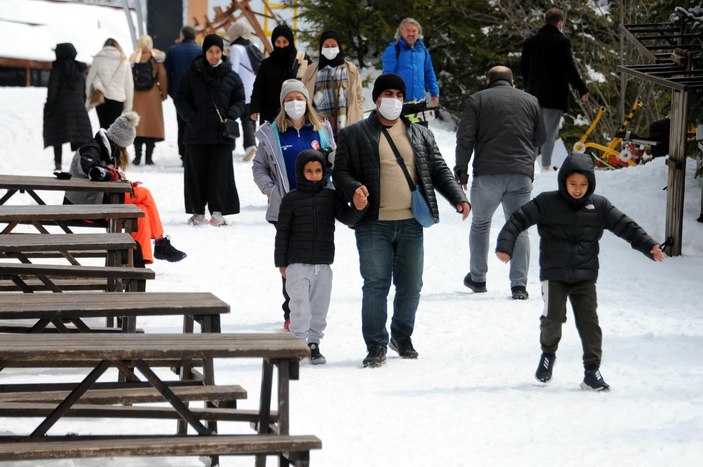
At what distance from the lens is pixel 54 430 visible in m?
6.80

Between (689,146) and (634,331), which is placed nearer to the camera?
(634,331)

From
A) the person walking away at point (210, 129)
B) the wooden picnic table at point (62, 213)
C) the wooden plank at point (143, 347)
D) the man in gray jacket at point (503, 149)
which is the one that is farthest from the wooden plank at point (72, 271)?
the person walking away at point (210, 129)

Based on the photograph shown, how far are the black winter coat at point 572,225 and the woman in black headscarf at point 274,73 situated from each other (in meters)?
5.86

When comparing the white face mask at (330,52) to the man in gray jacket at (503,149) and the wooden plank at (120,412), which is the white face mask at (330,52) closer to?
the man in gray jacket at (503,149)

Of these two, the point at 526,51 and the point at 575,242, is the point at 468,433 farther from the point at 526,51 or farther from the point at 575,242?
the point at 526,51

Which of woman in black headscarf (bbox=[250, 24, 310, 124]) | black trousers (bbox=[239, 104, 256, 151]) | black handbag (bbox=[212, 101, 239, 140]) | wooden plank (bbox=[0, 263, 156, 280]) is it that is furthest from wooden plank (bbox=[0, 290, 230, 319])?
black trousers (bbox=[239, 104, 256, 151])

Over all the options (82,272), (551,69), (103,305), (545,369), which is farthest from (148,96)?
(103,305)

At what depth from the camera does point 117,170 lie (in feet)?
37.6

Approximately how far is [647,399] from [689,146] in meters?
8.15

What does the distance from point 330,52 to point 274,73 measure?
1.70 meters

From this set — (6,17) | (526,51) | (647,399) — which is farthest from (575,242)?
(6,17)

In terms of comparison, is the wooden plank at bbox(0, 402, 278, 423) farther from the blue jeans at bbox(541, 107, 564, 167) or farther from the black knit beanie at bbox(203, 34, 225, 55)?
the blue jeans at bbox(541, 107, 564, 167)

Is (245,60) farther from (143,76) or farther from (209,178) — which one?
(209,178)

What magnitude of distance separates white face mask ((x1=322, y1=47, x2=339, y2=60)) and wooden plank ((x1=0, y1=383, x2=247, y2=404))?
21.5ft
